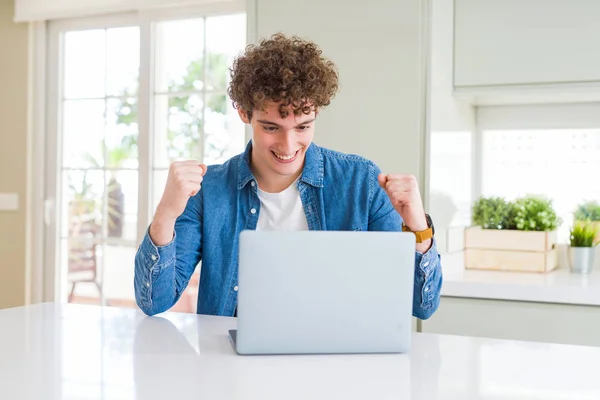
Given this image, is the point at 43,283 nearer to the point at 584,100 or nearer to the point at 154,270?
the point at 154,270

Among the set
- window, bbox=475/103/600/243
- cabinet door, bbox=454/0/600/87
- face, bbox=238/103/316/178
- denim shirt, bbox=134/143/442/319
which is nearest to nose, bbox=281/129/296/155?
face, bbox=238/103/316/178

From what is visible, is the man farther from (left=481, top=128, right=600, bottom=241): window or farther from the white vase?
(left=481, top=128, right=600, bottom=241): window

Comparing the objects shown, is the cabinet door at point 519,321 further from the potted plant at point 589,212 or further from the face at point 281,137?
the face at point 281,137

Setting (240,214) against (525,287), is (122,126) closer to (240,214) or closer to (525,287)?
(240,214)

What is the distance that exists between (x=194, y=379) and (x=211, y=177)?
869mm

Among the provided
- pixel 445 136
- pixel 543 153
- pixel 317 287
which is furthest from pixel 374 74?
pixel 317 287

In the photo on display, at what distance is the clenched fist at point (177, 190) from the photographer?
60.4 inches

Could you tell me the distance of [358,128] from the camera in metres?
2.70

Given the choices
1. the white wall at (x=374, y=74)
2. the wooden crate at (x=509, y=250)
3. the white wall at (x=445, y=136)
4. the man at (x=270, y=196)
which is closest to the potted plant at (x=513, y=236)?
the wooden crate at (x=509, y=250)

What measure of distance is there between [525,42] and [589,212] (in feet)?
2.59

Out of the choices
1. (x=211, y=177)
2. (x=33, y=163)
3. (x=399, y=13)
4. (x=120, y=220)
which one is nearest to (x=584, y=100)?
(x=399, y=13)

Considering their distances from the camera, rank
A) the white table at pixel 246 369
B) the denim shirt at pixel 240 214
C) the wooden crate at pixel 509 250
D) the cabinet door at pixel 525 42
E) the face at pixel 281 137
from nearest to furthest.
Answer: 1. the white table at pixel 246 369
2. the face at pixel 281 137
3. the denim shirt at pixel 240 214
4. the cabinet door at pixel 525 42
5. the wooden crate at pixel 509 250

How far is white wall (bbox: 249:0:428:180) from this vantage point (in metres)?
2.60

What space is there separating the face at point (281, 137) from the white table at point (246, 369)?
0.46 meters
